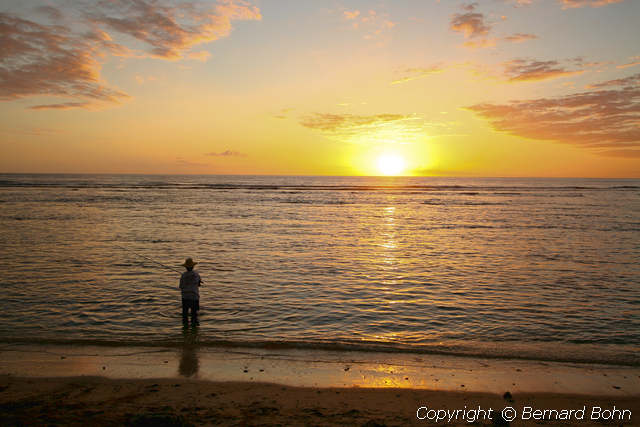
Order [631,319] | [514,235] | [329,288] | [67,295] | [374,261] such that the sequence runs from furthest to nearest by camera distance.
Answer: [514,235], [374,261], [329,288], [67,295], [631,319]

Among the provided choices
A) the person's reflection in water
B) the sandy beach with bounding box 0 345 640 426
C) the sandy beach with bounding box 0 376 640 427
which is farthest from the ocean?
the sandy beach with bounding box 0 376 640 427

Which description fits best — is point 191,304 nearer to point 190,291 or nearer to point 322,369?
point 190,291

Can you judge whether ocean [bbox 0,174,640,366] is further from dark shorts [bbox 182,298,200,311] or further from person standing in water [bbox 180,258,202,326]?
dark shorts [bbox 182,298,200,311]

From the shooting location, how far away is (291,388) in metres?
6.93

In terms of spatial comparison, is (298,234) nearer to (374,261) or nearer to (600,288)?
(374,261)

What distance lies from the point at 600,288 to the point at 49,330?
1809cm

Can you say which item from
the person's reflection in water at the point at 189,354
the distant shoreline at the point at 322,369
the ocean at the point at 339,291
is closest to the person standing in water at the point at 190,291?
the person's reflection in water at the point at 189,354

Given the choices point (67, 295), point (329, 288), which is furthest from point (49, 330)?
point (329, 288)

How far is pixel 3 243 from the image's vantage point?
71.5 ft

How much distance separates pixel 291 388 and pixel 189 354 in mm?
2867

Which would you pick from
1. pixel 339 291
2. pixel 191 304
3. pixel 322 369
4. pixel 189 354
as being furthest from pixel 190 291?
pixel 339 291

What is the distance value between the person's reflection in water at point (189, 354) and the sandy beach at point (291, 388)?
0.14ft

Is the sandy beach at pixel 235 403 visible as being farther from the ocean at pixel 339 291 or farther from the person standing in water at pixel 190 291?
the person standing in water at pixel 190 291

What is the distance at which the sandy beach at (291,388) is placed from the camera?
6000 millimetres
